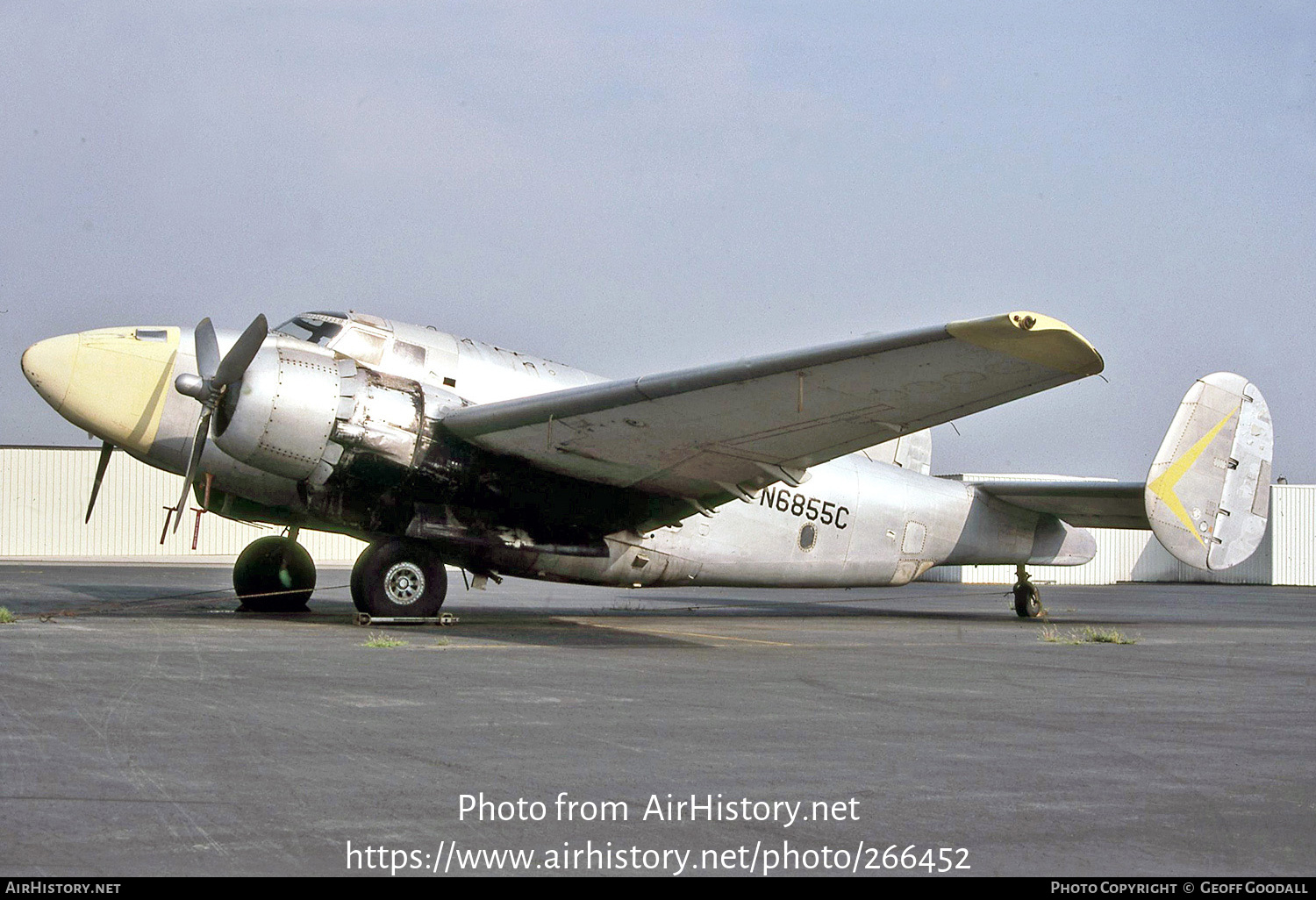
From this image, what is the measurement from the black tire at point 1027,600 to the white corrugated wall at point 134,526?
81.2ft

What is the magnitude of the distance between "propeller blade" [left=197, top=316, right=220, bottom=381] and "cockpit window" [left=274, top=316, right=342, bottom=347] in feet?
2.74

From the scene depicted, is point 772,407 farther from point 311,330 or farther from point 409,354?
point 311,330

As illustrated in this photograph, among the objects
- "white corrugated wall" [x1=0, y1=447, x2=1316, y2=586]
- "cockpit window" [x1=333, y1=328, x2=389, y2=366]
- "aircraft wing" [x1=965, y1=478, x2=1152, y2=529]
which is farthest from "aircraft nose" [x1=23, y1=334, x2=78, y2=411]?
"white corrugated wall" [x1=0, y1=447, x2=1316, y2=586]

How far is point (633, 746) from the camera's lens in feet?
20.7

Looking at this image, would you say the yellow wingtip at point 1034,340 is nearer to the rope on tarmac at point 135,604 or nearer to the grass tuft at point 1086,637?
the grass tuft at point 1086,637

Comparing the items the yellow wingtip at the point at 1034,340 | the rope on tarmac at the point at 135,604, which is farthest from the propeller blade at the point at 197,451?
the yellow wingtip at the point at 1034,340

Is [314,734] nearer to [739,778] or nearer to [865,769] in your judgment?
[739,778]

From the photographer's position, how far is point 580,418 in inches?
503

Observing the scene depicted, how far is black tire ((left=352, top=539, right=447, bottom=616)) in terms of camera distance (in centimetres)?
1365

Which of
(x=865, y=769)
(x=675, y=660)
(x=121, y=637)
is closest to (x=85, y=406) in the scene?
(x=121, y=637)

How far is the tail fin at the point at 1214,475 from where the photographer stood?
16688 mm

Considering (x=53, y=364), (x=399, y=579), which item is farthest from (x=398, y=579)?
(x=53, y=364)

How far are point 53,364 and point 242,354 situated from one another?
100 inches

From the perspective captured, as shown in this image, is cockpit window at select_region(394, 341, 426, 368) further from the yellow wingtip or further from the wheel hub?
the yellow wingtip
